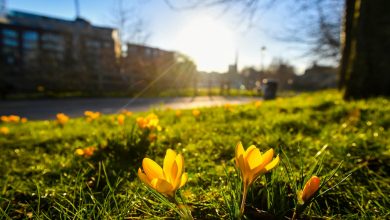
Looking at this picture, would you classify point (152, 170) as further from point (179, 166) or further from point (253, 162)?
point (253, 162)

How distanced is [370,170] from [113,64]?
23.1 meters

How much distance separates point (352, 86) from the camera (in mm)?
4660

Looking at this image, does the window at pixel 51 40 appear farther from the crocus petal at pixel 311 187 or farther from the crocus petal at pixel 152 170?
the crocus petal at pixel 311 187

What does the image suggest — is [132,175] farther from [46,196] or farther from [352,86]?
[352,86]

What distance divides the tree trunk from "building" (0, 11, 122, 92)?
14532 mm

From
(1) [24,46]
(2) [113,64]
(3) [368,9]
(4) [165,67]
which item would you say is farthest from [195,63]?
(3) [368,9]

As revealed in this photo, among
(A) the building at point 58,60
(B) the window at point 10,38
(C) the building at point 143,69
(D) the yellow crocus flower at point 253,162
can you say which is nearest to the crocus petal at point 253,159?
(D) the yellow crocus flower at point 253,162

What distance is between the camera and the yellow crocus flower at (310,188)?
77 centimetres

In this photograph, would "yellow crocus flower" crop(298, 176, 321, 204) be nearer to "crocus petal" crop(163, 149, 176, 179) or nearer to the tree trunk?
"crocus petal" crop(163, 149, 176, 179)

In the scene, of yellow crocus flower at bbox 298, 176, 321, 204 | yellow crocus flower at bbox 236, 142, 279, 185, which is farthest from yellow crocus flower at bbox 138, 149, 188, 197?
yellow crocus flower at bbox 298, 176, 321, 204

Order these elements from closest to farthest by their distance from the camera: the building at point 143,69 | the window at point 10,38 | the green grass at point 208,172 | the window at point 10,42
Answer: the green grass at point 208,172, the window at point 10,42, the window at point 10,38, the building at point 143,69

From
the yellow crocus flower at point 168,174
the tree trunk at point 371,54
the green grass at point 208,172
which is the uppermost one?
the tree trunk at point 371,54

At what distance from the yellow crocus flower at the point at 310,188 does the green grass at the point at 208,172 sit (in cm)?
10

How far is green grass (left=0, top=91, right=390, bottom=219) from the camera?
1093mm
